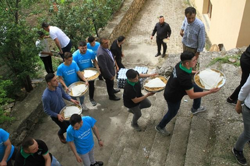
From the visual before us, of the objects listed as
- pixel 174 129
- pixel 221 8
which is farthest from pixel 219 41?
pixel 174 129

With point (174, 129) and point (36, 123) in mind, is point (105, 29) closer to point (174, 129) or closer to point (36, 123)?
point (36, 123)

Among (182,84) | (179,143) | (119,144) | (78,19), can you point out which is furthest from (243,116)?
(78,19)

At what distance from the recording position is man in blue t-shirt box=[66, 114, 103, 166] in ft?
11.4

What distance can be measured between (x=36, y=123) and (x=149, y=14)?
33.4ft

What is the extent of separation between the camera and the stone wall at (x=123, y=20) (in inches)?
376

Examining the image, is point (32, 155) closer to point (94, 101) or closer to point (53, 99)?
point (53, 99)

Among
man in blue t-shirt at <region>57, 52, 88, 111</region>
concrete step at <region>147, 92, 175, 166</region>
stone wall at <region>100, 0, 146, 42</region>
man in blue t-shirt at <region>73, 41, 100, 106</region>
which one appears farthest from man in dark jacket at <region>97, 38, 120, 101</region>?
stone wall at <region>100, 0, 146, 42</region>

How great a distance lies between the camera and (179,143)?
14.1 ft

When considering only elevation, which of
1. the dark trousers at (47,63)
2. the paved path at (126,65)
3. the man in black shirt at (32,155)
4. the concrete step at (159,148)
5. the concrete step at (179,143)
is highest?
the man in black shirt at (32,155)

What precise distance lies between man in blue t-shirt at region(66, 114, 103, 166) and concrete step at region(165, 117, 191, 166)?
4.87 ft

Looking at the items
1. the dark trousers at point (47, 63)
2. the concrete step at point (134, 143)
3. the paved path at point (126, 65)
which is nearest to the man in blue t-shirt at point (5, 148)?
the paved path at point (126, 65)

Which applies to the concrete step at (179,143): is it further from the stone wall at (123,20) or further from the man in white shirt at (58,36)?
the stone wall at (123,20)

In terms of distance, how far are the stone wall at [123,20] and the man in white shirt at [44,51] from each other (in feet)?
9.70

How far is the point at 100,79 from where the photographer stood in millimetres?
7344
